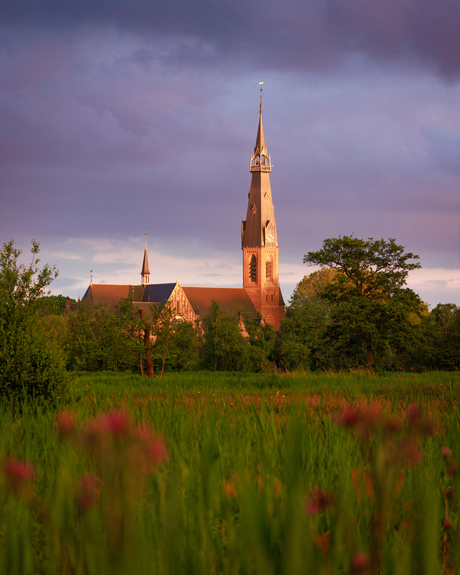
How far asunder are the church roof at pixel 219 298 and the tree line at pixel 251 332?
23.1m

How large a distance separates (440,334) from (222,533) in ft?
147

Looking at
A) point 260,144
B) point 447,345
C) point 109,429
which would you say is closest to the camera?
point 109,429

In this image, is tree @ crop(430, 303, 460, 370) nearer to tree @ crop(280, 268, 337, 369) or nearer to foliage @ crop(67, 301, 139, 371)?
tree @ crop(280, 268, 337, 369)

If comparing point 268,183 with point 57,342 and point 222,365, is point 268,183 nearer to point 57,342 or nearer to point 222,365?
point 222,365

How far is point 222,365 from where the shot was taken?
50.9 metres

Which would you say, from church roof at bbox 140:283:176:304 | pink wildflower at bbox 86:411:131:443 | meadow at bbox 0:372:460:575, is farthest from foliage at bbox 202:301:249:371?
pink wildflower at bbox 86:411:131:443

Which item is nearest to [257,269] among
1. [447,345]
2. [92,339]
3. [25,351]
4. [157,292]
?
[157,292]

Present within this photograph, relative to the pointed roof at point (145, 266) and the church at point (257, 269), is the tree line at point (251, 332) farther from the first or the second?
the pointed roof at point (145, 266)

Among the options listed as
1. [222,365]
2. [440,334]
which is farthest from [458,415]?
→ [222,365]

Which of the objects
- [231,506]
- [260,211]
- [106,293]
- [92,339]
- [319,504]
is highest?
[260,211]

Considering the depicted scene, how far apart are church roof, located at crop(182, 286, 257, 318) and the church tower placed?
3.30 m

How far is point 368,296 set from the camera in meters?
35.4

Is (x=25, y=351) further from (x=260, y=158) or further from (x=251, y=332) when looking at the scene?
(x=260, y=158)

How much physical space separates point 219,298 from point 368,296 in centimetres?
5690
